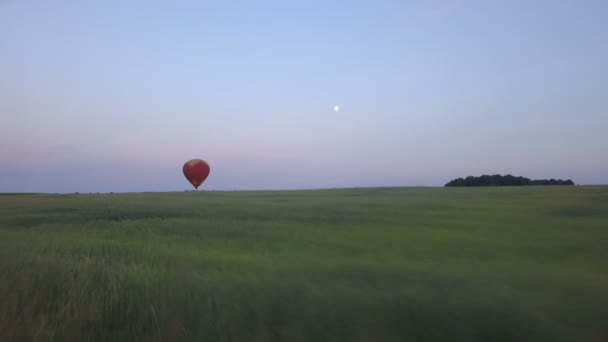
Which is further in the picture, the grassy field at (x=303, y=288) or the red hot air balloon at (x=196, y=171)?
the red hot air balloon at (x=196, y=171)

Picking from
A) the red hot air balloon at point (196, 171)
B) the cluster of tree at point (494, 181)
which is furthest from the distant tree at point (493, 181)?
the red hot air balloon at point (196, 171)

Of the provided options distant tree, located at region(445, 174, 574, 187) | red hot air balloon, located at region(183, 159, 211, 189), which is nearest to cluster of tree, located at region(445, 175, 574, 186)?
distant tree, located at region(445, 174, 574, 187)

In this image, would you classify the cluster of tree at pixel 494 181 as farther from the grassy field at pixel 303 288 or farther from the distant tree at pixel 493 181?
the grassy field at pixel 303 288

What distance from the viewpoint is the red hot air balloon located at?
32969 mm

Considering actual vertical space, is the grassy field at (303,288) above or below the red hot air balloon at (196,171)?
below

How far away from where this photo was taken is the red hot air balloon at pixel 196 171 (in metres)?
33.0

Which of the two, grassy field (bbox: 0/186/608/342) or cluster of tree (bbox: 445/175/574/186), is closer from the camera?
grassy field (bbox: 0/186/608/342)

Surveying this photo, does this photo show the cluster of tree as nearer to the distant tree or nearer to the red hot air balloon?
the distant tree

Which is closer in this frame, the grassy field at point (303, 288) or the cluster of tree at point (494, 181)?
the grassy field at point (303, 288)

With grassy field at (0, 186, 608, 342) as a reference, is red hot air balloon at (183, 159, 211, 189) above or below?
above

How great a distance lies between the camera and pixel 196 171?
32938mm

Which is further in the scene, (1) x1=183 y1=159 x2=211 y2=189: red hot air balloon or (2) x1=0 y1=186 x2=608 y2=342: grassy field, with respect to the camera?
(1) x1=183 y1=159 x2=211 y2=189: red hot air balloon

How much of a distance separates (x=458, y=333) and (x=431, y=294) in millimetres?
418

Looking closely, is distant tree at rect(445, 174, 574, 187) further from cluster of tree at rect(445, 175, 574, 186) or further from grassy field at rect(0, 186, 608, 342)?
grassy field at rect(0, 186, 608, 342)
